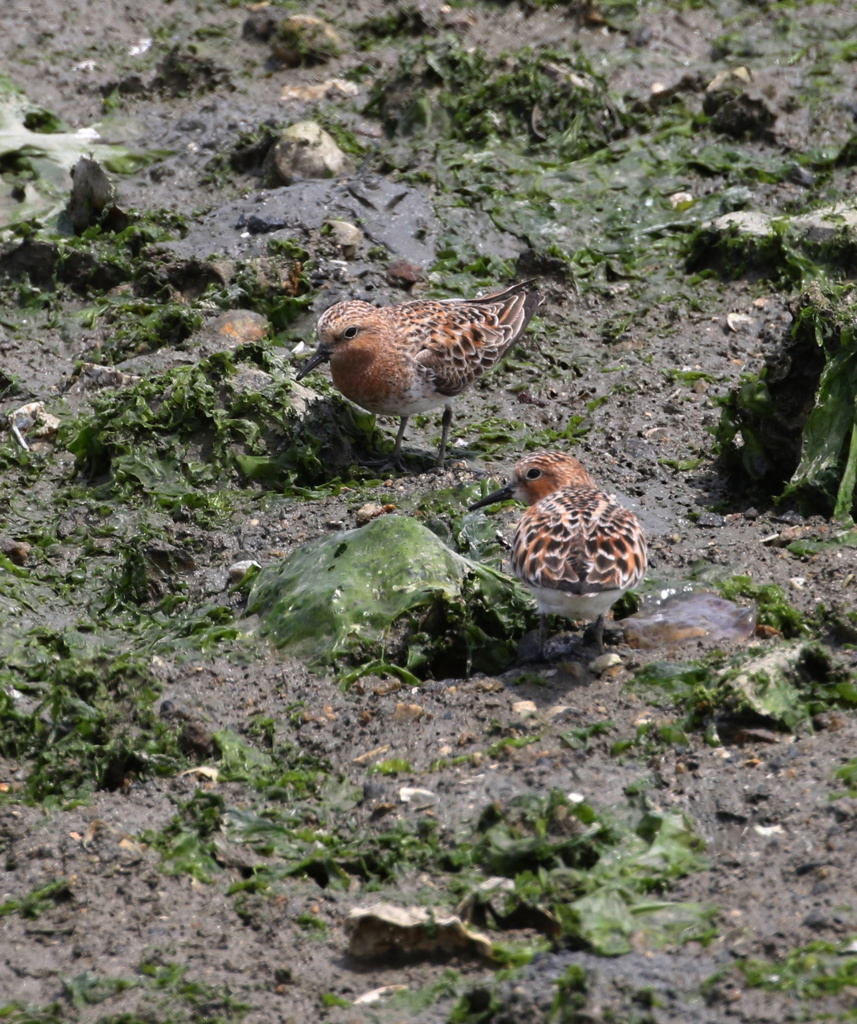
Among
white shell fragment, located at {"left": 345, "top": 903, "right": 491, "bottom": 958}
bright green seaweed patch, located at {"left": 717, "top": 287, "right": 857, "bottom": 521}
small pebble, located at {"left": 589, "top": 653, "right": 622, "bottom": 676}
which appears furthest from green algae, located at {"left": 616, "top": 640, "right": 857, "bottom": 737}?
bright green seaweed patch, located at {"left": 717, "top": 287, "right": 857, "bottom": 521}

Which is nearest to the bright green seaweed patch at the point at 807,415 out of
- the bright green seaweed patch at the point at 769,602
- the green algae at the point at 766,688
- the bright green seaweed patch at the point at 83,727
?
the bright green seaweed patch at the point at 769,602

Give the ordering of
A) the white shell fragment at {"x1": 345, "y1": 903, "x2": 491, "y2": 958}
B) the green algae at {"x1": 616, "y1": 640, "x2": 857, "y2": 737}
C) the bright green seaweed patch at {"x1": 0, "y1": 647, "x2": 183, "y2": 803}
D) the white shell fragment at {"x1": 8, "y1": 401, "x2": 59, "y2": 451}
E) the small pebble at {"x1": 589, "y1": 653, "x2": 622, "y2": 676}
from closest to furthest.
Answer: the white shell fragment at {"x1": 345, "y1": 903, "x2": 491, "y2": 958}
the green algae at {"x1": 616, "y1": 640, "x2": 857, "y2": 737}
the bright green seaweed patch at {"x1": 0, "y1": 647, "x2": 183, "y2": 803}
the small pebble at {"x1": 589, "y1": 653, "x2": 622, "y2": 676}
the white shell fragment at {"x1": 8, "y1": 401, "x2": 59, "y2": 451}

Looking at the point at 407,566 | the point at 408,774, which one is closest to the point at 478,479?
the point at 407,566

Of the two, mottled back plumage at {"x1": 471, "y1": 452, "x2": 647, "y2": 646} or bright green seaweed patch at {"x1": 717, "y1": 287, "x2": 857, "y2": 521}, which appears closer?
mottled back plumage at {"x1": 471, "y1": 452, "x2": 647, "y2": 646}

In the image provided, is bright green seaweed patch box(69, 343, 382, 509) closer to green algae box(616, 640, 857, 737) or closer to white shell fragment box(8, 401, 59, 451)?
white shell fragment box(8, 401, 59, 451)

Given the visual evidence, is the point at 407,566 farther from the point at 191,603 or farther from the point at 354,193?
the point at 354,193
